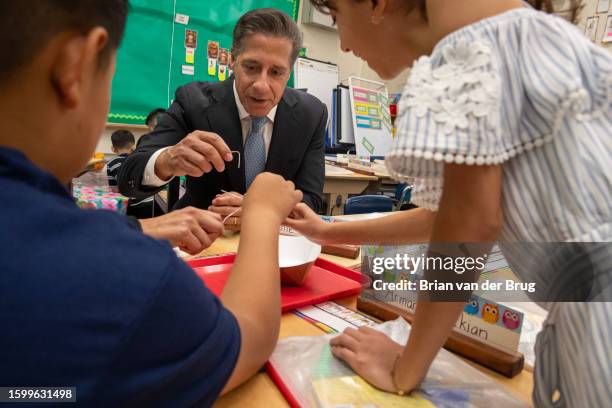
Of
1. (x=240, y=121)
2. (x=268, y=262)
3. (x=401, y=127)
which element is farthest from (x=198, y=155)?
(x=401, y=127)

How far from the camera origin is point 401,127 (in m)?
0.52

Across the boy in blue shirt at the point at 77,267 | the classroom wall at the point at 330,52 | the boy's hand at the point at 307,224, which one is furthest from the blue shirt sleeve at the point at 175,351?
the classroom wall at the point at 330,52

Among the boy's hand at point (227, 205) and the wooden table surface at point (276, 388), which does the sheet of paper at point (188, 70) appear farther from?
the wooden table surface at point (276, 388)

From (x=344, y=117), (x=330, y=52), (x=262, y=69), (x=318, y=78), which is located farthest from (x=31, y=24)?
(x=330, y=52)

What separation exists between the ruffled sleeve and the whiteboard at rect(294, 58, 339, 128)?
4120 millimetres

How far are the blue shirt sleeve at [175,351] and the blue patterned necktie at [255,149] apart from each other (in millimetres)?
1474

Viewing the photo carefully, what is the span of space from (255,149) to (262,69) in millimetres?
363

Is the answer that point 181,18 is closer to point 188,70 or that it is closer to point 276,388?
point 188,70

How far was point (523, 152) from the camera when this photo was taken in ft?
1.75

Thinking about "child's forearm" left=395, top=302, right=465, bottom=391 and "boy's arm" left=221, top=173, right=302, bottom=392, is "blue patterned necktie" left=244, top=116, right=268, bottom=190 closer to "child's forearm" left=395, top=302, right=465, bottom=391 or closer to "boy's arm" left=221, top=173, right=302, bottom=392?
"boy's arm" left=221, top=173, right=302, bottom=392

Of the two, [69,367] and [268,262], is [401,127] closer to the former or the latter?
[268,262]

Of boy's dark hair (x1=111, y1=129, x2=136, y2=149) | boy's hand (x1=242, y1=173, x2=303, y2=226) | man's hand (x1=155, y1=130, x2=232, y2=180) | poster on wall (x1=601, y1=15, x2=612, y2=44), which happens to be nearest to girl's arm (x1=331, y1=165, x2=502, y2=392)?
boy's hand (x1=242, y1=173, x2=303, y2=226)

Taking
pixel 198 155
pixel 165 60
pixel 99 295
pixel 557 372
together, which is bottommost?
pixel 557 372

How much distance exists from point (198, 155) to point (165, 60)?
9.98ft
